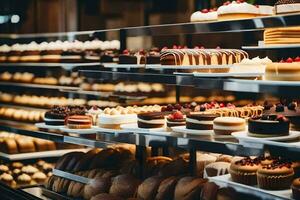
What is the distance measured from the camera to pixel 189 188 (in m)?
3.47

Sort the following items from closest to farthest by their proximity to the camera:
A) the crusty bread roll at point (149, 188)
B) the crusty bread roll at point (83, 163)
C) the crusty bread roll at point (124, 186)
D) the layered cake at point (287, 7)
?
1. the layered cake at point (287, 7)
2. the crusty bread roll at point (149, 188)
3. the crusty bread roll at point (124, 186)
4. the crusty bread roll at point (83, 163)

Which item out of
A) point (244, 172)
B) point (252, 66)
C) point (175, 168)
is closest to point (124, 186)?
point (175, 168)

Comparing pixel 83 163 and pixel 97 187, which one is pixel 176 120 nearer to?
pixel 97 187

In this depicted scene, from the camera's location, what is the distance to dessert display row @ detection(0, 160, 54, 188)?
5.81 metres

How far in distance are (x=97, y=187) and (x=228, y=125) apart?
126 cm

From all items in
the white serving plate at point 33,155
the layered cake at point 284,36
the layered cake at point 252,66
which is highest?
the layered cake at point 284,36

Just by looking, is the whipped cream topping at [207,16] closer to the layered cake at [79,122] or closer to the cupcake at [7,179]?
the layered cake at [79,122]

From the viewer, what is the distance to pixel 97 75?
439cm

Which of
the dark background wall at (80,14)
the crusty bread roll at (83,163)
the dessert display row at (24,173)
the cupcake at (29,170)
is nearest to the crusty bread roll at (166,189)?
the crusty bread roll at (83,163)

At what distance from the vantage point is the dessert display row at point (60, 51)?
20.8 feet

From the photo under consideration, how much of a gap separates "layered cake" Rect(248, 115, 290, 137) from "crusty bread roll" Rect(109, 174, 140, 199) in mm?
1205

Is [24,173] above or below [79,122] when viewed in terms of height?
below

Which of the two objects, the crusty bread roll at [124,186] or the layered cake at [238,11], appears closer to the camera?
the layered cake at [238,11]

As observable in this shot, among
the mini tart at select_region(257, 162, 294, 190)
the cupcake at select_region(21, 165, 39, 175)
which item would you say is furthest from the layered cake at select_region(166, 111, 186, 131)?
the cupcake at select_region(21, 165, 39, 175)
